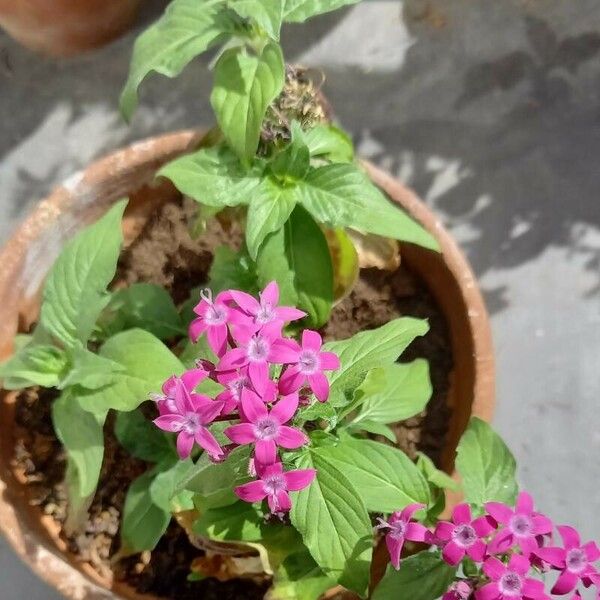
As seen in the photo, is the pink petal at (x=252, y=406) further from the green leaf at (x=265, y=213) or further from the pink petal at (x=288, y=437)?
the green leaf at (x=265, y=213)

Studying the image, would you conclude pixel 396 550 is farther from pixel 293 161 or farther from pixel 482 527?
pixel 293 161

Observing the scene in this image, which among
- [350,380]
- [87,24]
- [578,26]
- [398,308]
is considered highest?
[87,24]

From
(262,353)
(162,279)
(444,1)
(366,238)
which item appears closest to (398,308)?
(366,238)

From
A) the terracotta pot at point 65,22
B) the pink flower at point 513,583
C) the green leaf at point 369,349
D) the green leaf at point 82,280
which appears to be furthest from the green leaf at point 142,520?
the terracotta pot at point 65,22

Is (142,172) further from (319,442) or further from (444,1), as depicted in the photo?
(444,1)

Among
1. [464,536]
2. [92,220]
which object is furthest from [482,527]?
[92,220]
